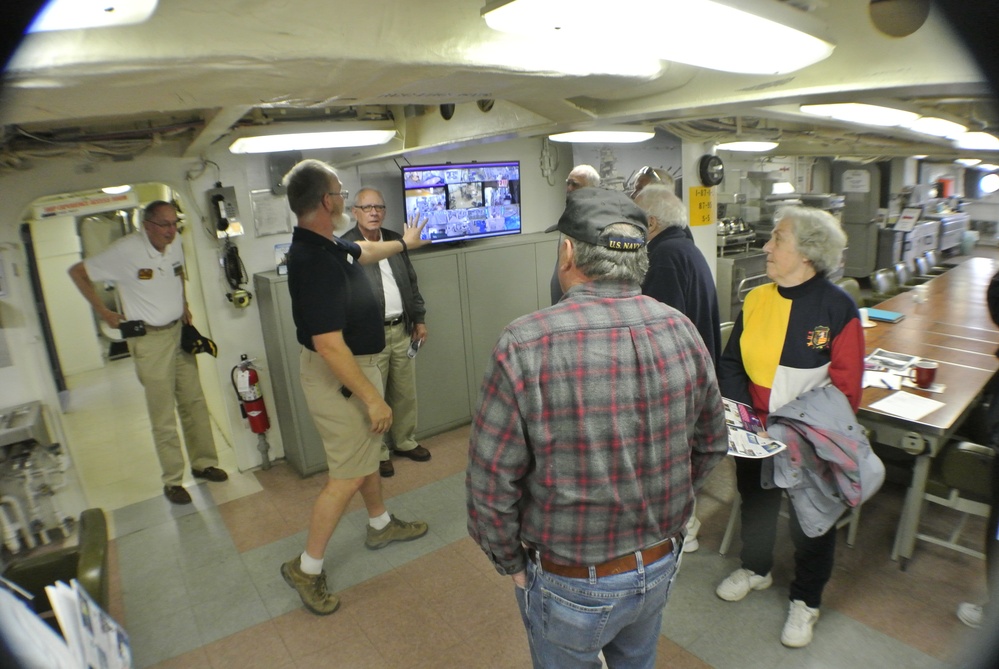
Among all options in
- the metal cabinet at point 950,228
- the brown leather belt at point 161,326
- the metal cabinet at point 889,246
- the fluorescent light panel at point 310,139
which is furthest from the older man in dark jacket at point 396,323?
the metal cabinet at point 950,228

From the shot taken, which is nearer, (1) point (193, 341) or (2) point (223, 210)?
(2) point (223, 210)

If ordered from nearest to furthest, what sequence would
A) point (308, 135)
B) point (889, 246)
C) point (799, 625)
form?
point (799, 625)
point (308, 135)
point (889, 246)

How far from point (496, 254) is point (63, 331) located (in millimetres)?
6146

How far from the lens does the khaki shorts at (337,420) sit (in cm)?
250

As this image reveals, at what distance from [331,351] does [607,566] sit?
4.70 ft

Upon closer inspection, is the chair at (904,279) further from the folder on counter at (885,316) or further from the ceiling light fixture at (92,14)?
the ceiling light fixture at (92,14)

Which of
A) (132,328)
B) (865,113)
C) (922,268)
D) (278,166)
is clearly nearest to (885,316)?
(865,113)

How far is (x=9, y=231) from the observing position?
308 centimetres

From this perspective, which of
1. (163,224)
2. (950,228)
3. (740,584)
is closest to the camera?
(740,584)

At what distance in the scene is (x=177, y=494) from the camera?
12.2 ft

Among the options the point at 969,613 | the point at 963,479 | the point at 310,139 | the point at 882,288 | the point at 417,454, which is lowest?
the point at 969,613

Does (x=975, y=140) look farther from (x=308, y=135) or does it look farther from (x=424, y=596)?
(x=424, y=596)

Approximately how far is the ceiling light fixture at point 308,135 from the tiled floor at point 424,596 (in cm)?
217

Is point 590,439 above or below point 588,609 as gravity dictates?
above
